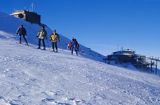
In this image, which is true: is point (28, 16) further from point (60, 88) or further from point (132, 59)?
point (60, 88)

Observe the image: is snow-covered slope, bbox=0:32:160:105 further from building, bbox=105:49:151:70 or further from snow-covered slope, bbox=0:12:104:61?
building, bbox=105:49:151:70

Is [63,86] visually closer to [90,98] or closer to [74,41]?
[90,98]

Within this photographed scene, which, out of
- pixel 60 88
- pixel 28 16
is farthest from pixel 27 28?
pixel 60 88

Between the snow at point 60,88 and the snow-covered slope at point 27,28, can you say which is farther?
the snow-covered slope at point 27,28

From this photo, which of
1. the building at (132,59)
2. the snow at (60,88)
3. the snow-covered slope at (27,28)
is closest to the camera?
the snow at (60,88)

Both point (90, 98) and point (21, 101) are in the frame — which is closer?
point (21, 101)

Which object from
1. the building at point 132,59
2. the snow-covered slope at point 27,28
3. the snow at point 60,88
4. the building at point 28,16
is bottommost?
the snow at point 60,88

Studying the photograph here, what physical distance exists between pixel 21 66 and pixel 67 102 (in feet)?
19.9

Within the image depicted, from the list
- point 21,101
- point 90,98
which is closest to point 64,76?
point 90,98

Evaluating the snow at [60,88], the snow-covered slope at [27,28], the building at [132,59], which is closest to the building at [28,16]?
the snow-covered slope at [27,28]

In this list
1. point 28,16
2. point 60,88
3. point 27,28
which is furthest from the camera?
point 28,16

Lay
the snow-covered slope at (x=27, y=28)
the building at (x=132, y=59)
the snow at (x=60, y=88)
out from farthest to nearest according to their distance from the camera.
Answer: the building at (x=132, y=59) → the snow-covered slope at (x=27, y=28) → the snow at (x=60, y=88)

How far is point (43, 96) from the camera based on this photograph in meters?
13.0

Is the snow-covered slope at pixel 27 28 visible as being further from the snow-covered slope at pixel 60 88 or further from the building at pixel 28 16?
the snow-covered slope at pixel 60 88
